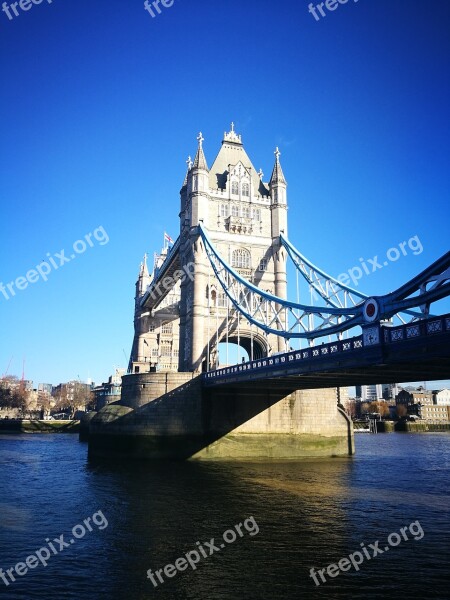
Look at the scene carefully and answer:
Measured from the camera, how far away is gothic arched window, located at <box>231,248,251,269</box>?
46.2m

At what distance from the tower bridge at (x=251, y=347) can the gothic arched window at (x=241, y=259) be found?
0.33ft

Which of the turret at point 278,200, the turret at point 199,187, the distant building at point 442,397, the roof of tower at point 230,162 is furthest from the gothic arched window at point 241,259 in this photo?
the distant building at point 442,397

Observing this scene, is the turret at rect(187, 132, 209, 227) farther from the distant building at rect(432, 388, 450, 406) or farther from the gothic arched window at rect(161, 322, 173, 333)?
A: the distant building at rect(432, 388, 450, 406)

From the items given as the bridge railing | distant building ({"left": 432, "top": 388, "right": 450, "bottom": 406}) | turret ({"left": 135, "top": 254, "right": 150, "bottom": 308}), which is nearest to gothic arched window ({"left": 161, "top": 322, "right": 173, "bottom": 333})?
turret ({"left": 135, "top": 254, "right": 150, "bottom": 308})

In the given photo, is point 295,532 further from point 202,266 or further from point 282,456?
point 202,266

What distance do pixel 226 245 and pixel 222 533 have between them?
32713mm

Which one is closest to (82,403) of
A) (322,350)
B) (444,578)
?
(322,350)

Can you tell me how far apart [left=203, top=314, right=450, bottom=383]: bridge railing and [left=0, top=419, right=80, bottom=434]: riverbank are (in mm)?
53512

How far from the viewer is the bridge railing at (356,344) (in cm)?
1664

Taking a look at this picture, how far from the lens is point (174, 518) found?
18.0 meters

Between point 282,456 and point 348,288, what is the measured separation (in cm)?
1327

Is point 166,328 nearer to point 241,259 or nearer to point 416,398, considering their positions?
point 241,259

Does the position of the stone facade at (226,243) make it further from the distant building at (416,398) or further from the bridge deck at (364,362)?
the distant building at (416,398)

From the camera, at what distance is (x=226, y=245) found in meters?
46.4
